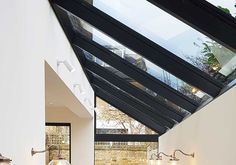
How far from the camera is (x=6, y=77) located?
236 centimetres

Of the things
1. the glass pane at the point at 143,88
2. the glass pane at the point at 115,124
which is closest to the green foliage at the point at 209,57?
the glass pane at the point at 143,88

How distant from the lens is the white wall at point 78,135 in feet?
31.2

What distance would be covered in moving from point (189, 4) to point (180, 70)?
53.9 inches

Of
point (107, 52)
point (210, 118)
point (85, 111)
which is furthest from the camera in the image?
point (85, 111)

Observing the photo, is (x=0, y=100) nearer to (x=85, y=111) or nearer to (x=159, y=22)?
(x=159, y=22)

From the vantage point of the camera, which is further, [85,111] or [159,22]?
[85,111]

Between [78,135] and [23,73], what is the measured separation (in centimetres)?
693

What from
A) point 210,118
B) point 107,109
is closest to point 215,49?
point 210,118

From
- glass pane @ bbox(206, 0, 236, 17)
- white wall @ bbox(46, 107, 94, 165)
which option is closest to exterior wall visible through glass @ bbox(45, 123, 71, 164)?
white wall @ bbox(46, 107, 94, 165)

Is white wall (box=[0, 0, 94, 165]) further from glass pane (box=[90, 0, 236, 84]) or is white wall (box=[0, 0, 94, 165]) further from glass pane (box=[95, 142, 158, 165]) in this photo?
glass pane (box=[95, 142, 158, 165])

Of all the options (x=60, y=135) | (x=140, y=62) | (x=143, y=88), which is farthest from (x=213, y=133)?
(x=60, y=135)

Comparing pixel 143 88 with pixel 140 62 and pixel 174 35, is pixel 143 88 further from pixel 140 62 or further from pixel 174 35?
pixel 174 35

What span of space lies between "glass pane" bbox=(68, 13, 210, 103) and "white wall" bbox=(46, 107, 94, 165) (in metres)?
4.26

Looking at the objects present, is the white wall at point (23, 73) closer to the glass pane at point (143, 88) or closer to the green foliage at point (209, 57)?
the green foliage at point (209, 57)
